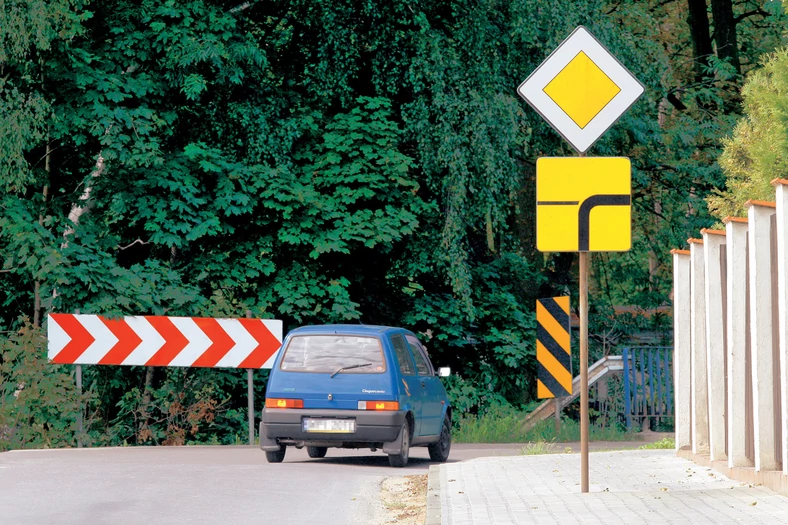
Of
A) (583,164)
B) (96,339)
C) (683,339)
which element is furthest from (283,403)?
(583,164)

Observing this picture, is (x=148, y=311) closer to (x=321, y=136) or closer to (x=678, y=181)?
(x=321, y=136)

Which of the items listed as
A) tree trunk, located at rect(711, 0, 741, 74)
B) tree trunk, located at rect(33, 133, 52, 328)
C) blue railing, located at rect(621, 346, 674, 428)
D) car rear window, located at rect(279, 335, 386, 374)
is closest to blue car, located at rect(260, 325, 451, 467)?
car rear window, located at rect(279, 335, 386, 374)

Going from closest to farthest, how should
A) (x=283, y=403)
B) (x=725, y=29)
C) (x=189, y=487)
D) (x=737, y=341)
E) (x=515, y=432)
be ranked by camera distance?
(x=737, y=341) < (x=189, y=487) < (x=283, y=403) < (x=515, y=432) < (x=725, y=29)

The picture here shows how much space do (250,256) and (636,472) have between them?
37.7 feet

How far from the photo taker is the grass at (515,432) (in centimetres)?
2178

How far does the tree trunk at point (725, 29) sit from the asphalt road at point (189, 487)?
60.6 ft

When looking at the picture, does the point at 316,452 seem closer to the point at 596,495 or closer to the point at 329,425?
the point at 329,425

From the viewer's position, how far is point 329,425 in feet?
49.8

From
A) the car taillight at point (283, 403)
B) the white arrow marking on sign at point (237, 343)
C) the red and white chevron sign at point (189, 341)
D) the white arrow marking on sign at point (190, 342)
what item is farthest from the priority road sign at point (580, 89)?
the white arrow marking on sign at point (190, 342)

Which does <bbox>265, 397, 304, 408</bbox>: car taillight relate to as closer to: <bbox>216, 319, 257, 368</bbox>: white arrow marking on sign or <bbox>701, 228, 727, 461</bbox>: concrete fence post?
<bbox>701, 228, 727, 461</bbox>: concrete fence post

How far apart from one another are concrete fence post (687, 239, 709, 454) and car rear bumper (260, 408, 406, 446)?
132 inches

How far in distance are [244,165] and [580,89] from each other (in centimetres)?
1266

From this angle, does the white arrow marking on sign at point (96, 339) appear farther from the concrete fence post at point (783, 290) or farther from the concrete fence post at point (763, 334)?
the concrete fence post at point (783, 290)

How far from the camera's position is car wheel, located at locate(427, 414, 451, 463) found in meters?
17.0
